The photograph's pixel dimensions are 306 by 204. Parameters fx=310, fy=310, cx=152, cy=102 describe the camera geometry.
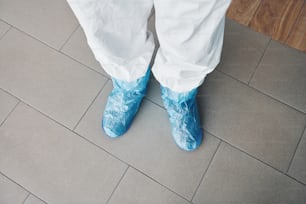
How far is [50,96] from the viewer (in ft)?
3.51

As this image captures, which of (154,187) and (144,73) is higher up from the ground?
(144,73)

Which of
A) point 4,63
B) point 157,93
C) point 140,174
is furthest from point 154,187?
point 4,63

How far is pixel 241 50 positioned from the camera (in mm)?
1095

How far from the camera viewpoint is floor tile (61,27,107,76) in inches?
43.8

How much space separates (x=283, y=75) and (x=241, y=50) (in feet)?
0.54

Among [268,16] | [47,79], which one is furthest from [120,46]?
[268,16]

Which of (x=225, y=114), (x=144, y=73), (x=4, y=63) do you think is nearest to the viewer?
(x=144, y=73)

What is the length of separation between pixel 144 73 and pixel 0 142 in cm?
54

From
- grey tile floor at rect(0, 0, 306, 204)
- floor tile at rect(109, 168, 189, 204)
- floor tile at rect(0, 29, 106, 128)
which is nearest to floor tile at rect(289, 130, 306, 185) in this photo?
grey tile floor at rect(0, 0, 306, 204)

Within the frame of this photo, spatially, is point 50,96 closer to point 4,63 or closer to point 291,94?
point 4,63

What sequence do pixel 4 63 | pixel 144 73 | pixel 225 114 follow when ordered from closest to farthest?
1. pixel 144 73
2. pixel 225 114
3. pixel 4 63

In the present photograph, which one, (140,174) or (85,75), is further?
(85,75)

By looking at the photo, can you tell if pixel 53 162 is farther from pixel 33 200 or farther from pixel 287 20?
pixel 287 20

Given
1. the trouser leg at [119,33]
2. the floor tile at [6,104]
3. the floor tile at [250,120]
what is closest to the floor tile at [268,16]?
the floor tile at [250,120]
